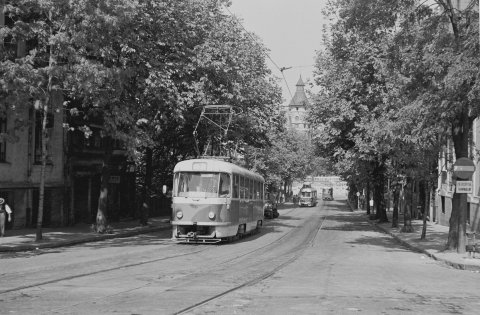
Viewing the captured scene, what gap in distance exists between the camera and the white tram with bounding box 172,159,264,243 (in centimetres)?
2302

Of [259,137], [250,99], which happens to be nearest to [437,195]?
[259,137]

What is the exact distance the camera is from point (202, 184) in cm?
2347

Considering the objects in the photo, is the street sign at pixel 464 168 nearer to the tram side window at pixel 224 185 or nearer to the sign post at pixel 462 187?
the sign post at pixel 462 187

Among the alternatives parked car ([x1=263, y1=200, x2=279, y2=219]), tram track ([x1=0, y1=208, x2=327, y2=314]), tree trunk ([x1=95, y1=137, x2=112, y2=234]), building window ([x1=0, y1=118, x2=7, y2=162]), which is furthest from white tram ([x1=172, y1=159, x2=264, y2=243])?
parked car ([x1=263, y1=200, x2=279, y2=219])

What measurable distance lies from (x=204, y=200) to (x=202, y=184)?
74 centimetres

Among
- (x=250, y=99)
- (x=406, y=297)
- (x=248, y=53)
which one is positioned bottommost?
(x=406, y=297)

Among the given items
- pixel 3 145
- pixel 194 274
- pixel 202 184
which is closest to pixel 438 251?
pixel 202 184

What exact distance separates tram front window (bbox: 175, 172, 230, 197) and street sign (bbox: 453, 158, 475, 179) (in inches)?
344

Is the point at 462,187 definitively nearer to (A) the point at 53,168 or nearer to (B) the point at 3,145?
(B) the point at 3,145

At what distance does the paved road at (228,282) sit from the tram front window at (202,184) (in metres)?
2.47

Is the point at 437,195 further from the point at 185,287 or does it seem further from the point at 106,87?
the point at 185,287

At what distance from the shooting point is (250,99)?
35312 millimetres

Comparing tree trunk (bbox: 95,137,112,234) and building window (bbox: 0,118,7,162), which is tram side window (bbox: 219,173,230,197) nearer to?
tree trunk (bbox: 95,137,112,234)

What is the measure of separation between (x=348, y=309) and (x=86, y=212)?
28852mm
